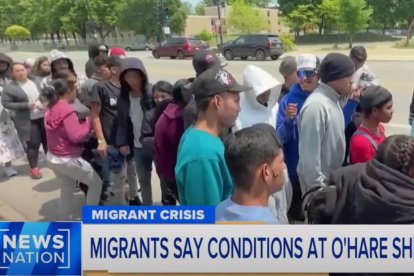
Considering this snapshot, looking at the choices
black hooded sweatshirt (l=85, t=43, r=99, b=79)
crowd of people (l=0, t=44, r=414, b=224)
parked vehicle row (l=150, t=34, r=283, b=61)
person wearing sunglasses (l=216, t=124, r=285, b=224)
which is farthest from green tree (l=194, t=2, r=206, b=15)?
Answer: person wearing sunglasses (l=216, t=124, r=285, b=224)

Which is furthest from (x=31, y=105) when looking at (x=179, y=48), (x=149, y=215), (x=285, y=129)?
(x=179, y=48)

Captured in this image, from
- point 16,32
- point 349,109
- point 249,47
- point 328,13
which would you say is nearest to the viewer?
point 349,109

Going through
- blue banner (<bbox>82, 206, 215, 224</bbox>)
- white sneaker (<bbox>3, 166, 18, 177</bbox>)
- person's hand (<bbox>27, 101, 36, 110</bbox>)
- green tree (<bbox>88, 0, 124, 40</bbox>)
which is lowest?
white sneaker (<bbox>3, 166, 18, 177</bbox>)

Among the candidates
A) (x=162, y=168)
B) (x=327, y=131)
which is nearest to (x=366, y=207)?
(x=327, y=131)

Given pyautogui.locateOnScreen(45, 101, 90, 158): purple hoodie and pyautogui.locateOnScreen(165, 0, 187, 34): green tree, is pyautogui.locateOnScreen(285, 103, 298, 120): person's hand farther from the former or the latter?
pyautogui.locateOnScreen(165, 0, 187, 34): green tree

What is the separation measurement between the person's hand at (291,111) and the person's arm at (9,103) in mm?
3700

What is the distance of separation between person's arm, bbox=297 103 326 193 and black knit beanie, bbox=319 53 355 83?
24 cm

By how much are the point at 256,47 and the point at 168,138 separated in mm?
23845

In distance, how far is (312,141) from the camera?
118 inches

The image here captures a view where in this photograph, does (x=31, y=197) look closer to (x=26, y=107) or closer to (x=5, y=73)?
(x=26, y=107)

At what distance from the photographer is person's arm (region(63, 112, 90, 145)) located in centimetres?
404

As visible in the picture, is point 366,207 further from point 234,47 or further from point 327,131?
point 234,47

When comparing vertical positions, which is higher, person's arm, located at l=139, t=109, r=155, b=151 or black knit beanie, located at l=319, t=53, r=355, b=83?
black knit beanie, located at l=319, t=53, r=355, b=83

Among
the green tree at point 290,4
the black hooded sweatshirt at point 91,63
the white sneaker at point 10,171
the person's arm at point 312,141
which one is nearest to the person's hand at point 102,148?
the black hooded sweatshirt at point 91,63
